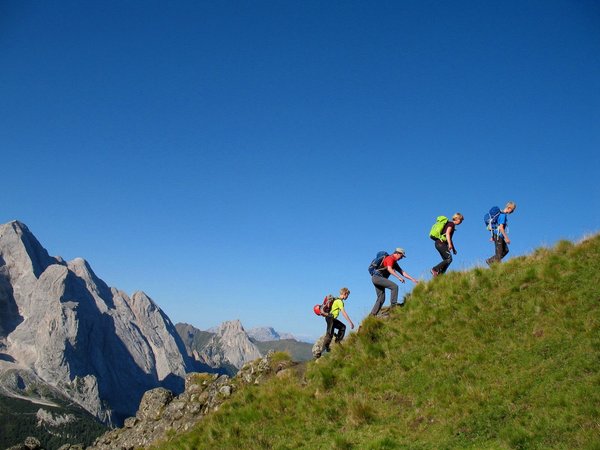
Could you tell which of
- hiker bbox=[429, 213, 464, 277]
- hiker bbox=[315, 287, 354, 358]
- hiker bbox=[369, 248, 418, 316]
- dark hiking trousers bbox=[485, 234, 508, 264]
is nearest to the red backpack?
hiker bbox=[315, 287, 354, 358]

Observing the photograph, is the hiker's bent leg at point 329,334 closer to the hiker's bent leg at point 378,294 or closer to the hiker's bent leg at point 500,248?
the hiker's bent leg at point 378,294

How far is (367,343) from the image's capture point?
17359mm

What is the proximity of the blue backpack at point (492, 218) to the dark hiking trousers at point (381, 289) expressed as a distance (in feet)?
16.9

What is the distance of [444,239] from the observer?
19500 mm

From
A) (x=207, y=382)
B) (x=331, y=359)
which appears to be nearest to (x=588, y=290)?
(x=331, y=359)

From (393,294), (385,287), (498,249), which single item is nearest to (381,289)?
(385,287)

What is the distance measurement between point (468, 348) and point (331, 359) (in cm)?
573

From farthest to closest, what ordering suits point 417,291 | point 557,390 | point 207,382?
point 207,382, point 417,291, point 557,390

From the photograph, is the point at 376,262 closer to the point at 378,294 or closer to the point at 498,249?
the point at 378,294

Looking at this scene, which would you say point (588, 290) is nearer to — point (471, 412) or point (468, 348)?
point (468, 348)

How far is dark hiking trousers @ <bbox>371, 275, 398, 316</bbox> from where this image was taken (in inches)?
736

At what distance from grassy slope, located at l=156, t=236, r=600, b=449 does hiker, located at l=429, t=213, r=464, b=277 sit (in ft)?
2.81

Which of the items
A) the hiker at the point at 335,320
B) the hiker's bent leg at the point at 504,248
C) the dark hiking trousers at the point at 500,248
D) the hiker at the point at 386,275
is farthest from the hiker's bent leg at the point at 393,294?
the hiker's bent leg at the point at 504,248

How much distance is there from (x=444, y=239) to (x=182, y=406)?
1589 centimetres
